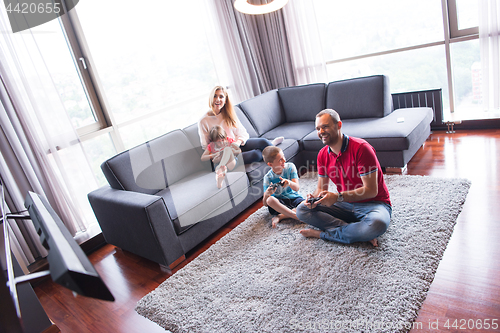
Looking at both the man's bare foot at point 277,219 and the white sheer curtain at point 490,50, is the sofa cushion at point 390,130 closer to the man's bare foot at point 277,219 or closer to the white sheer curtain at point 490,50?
the white sheer curtain at point 490,50

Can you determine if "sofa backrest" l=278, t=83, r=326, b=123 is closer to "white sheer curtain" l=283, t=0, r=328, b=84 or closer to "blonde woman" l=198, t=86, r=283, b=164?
"white sheer curtain" l=283, t=0, r=328, b=84

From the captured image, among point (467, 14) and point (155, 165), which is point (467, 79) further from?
point (155, 165)

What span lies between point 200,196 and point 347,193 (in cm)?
113

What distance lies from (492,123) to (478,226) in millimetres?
2143

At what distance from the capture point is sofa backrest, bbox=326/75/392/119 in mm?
3542

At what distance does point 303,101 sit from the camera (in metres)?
4.06

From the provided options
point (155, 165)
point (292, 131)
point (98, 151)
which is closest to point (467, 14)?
point (292, 131)

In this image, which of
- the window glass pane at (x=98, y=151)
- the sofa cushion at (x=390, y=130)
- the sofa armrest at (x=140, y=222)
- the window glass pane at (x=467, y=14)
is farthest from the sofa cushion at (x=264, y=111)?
the window glass pane at (x=467, y=14)

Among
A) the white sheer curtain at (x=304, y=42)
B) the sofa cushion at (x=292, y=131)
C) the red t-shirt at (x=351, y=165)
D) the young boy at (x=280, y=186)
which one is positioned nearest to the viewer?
the red t-shirt at (x=351, y=165)

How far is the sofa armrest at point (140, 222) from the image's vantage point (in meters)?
2.29

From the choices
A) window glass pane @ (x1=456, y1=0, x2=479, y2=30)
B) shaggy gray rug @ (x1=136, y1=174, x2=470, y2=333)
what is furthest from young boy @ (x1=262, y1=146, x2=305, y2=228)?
window glass pane @ (x1=456, y1=0, x2=479, y2=30)

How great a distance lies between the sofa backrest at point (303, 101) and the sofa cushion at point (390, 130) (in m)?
0.43

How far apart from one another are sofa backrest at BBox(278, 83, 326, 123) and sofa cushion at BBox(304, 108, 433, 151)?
1.43 ft

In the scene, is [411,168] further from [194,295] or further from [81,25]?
[81,25]
